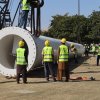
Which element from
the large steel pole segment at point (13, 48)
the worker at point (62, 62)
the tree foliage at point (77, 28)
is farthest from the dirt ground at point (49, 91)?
the tree foliage at point (77, 28)

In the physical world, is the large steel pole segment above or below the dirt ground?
above

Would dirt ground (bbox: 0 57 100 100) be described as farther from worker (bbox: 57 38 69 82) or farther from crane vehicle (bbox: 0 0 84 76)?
crane vehicle (bbox: 0 0 84 76)

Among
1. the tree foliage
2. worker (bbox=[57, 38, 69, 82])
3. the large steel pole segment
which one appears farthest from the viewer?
the tree foliage

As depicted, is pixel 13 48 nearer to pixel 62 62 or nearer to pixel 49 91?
pixel 62 62

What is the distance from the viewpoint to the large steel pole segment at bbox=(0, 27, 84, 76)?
62.1 feet

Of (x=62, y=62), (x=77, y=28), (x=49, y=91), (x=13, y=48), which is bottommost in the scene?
(x=49, y=91)

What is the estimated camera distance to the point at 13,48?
68.8 feet

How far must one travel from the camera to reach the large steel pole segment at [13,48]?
62.1ft

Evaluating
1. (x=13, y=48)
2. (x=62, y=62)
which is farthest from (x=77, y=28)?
(x=62, y=62)

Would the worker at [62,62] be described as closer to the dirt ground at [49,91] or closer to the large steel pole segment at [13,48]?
the dirt ground at [49,91]

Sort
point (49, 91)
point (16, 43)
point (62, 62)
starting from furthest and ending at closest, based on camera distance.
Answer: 1. point (16, 43)
2. point (62, 62)
3. point (49, 91)

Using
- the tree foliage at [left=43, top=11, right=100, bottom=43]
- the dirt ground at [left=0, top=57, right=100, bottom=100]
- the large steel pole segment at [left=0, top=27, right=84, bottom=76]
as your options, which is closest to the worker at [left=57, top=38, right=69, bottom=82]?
the dirt ground at [left=0, top=57, right=100, bottom=100]

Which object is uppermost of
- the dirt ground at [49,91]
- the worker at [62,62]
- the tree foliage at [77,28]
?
the tree foliage at [77,28]

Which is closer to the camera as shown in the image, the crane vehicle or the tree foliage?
the crane vehicle
